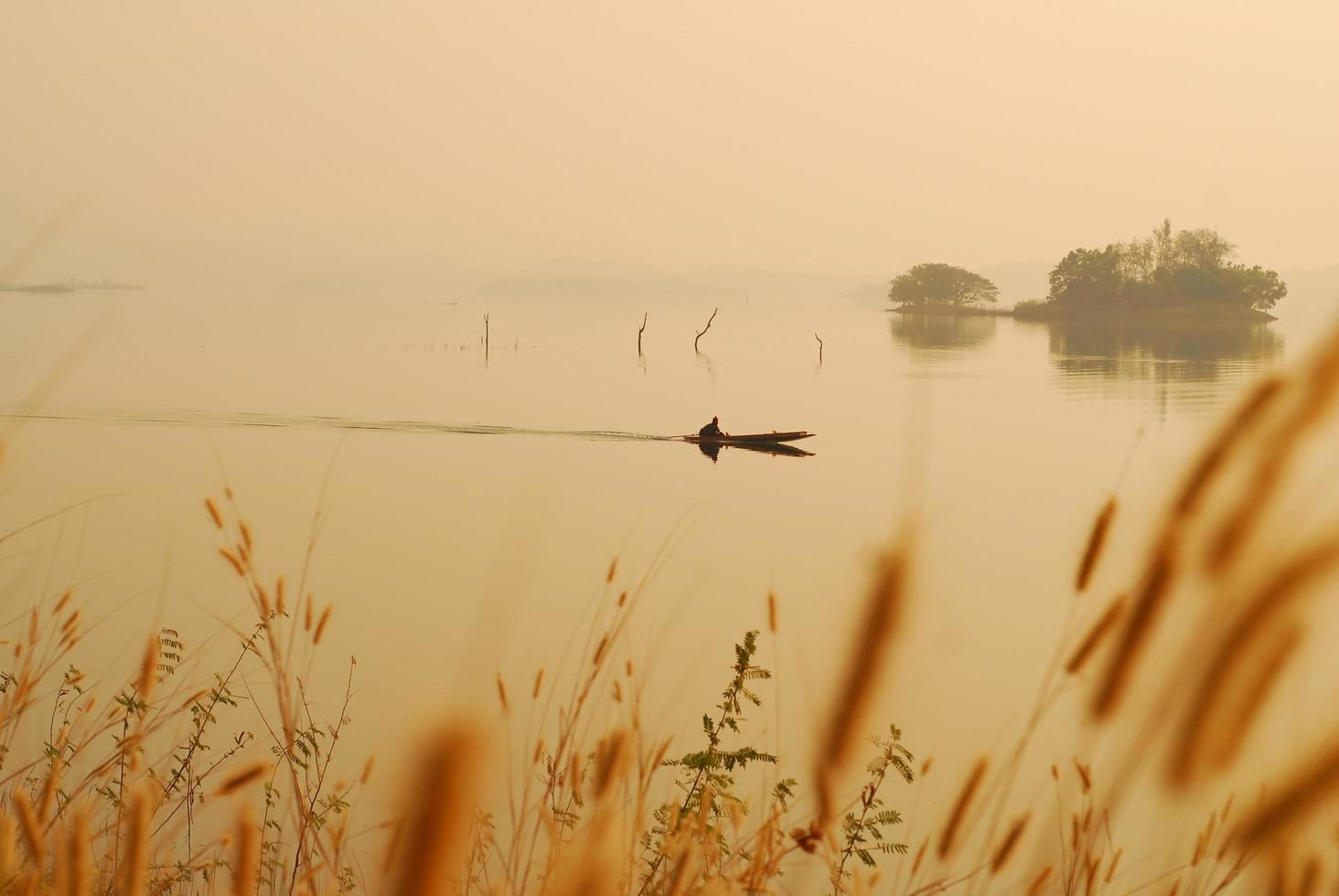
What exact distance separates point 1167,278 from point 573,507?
106 m

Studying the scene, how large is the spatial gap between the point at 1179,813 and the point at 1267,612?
48 centimetres

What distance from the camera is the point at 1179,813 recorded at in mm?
1841

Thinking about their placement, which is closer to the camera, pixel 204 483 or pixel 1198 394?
pixel 204 483

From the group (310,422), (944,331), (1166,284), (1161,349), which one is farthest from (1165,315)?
(310,422)

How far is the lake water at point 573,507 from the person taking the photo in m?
5.42

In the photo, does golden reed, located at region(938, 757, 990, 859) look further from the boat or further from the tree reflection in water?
the tree reflection in water

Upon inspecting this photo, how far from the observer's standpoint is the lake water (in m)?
5.42

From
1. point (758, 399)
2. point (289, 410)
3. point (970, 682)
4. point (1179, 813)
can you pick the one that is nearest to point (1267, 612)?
point (1179, 813)

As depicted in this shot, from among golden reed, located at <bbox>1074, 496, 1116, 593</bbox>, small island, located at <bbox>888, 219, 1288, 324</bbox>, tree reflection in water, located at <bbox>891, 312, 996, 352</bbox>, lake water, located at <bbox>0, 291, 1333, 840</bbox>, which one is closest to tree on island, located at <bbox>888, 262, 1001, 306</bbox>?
tree reflection in water, located at <bbox>891, 312, 996, 352</bbox>

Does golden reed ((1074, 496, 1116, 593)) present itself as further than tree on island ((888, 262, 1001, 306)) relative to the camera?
No

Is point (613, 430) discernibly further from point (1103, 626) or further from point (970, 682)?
point (1103, 626)

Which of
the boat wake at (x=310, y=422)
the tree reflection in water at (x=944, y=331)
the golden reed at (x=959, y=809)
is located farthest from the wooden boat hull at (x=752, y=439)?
the tree reflection in water at (x=944, y=331)

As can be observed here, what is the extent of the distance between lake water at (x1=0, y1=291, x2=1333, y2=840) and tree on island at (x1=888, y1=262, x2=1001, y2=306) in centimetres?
9667

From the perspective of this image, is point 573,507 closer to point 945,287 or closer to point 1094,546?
point 1094,546
